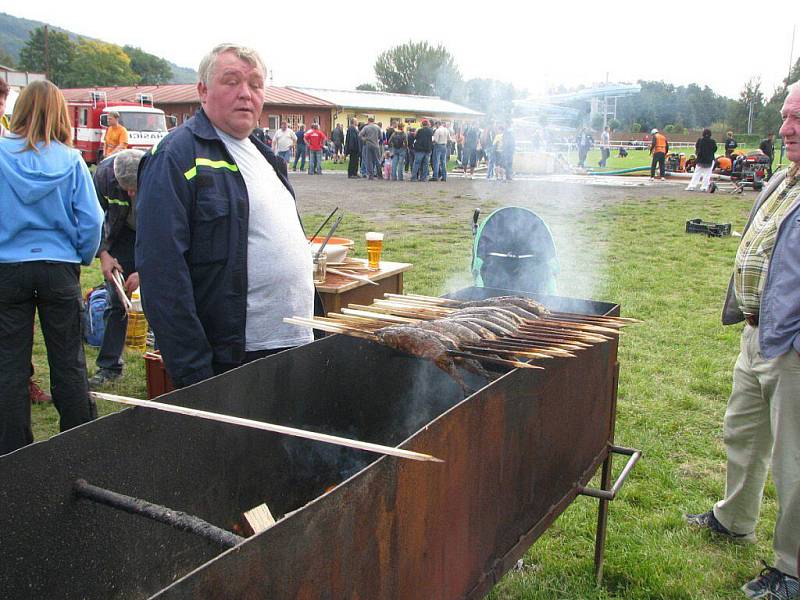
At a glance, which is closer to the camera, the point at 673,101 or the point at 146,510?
the point at 146,510

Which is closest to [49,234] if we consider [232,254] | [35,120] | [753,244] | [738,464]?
[35,120]

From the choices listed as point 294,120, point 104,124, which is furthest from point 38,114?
point 294,120

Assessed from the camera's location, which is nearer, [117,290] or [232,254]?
[232,254]

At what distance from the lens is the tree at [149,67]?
106625 mm

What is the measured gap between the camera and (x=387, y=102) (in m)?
41.9

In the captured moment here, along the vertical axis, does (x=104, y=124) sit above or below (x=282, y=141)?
above

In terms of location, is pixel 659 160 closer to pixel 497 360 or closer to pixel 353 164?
pixel 353 164

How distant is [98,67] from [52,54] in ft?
28.7

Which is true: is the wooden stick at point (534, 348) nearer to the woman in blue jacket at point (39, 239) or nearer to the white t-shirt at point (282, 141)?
the woman in blue jacket at point (39, 239)

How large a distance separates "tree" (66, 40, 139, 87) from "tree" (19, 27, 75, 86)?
115cm

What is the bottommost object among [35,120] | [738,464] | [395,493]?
[738,464]

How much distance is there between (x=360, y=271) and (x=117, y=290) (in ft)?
6.31

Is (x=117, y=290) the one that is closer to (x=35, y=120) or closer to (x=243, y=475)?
(x=35, y=120)

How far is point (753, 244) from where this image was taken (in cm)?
332
